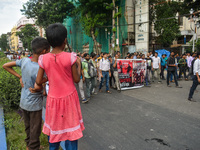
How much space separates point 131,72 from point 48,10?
2120 cm

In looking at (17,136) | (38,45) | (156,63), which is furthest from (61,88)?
(156,63)

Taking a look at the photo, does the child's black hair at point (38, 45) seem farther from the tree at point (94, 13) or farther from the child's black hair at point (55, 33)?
the tree at point (94, 13)

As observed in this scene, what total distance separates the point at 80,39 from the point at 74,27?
3.34 meters

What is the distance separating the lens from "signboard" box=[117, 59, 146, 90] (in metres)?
8.41

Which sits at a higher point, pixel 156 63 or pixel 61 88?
pixel 61 88

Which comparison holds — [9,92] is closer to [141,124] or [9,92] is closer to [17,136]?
[17,136]

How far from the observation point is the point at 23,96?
8.11ft

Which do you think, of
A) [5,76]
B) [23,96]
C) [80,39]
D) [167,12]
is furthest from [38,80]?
[80,39]

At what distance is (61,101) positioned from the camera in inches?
69.8

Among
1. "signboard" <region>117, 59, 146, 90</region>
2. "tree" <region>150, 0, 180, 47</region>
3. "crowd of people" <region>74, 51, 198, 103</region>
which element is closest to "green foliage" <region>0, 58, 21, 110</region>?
"crowd of people" <region>74, 51, 198, 103</region>

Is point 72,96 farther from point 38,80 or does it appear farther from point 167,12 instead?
point 167,12

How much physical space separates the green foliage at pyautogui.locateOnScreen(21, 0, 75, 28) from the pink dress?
24536 millimetres

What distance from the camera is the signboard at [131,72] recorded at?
8414 millimetres

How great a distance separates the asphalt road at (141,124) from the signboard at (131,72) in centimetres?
204
